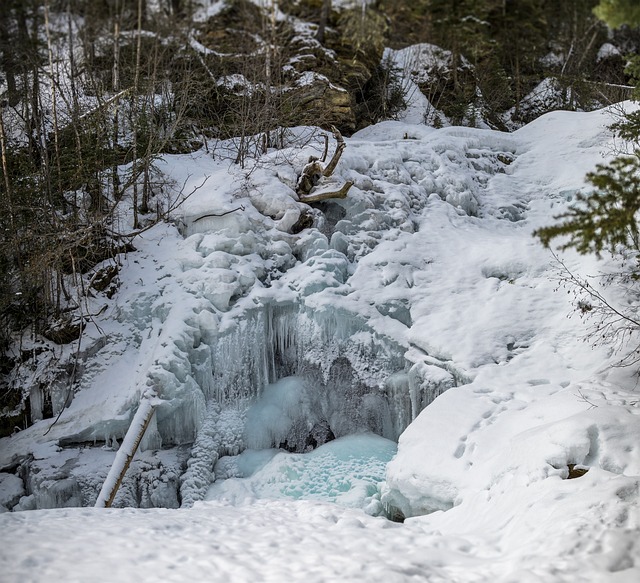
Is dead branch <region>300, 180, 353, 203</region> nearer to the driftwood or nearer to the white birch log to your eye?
the driftwood

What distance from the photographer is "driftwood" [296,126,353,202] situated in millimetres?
10680

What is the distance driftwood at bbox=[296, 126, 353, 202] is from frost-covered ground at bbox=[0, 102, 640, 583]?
26 cm

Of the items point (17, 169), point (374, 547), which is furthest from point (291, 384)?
point (17, 169)

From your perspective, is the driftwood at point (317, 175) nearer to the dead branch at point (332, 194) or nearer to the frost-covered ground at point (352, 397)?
the dead branch at point (332, 194)

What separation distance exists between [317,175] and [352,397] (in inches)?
190

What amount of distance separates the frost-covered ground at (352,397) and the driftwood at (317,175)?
0.86ft

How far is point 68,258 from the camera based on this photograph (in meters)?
9.45

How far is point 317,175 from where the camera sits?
11156mm

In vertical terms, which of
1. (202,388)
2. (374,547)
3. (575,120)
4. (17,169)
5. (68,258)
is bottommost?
(374,547)

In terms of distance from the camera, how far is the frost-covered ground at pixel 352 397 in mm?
4504

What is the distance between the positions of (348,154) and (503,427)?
729 centimetres

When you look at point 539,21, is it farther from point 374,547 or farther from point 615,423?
point 374,547

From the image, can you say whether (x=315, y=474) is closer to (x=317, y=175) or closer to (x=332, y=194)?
(x=332, y=194)

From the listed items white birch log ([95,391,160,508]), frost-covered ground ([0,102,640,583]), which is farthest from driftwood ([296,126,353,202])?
white birch log ([95,391,160,508])
